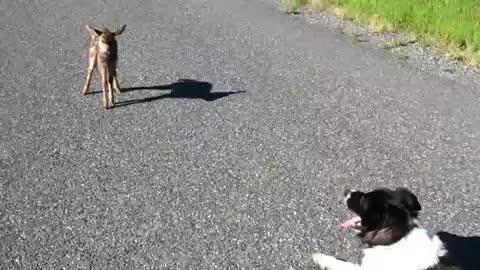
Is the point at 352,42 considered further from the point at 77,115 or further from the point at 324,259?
the point at 324,259

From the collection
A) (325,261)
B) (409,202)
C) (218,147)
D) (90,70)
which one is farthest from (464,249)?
(90,70)

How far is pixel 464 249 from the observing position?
453 cm

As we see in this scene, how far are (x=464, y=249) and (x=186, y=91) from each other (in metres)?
3.70

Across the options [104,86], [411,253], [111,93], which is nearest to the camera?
[411,253]

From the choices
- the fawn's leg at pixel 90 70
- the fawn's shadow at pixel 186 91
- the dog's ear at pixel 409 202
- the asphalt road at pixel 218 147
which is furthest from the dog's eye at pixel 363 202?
the fawn's leg at pixel 90 70

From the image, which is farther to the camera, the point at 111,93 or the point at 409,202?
the point at 111,93

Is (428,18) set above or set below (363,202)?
below

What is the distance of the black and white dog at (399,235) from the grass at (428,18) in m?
4.51

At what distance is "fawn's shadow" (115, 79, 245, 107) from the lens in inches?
277

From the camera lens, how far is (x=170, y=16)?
10.1 metres

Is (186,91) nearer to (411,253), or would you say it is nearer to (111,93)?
(111,93)

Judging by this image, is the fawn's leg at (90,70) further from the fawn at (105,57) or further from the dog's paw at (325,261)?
the dog's paw at (325,261)

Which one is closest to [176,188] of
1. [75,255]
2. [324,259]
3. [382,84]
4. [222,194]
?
[222,194]

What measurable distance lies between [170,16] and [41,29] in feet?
6.40
